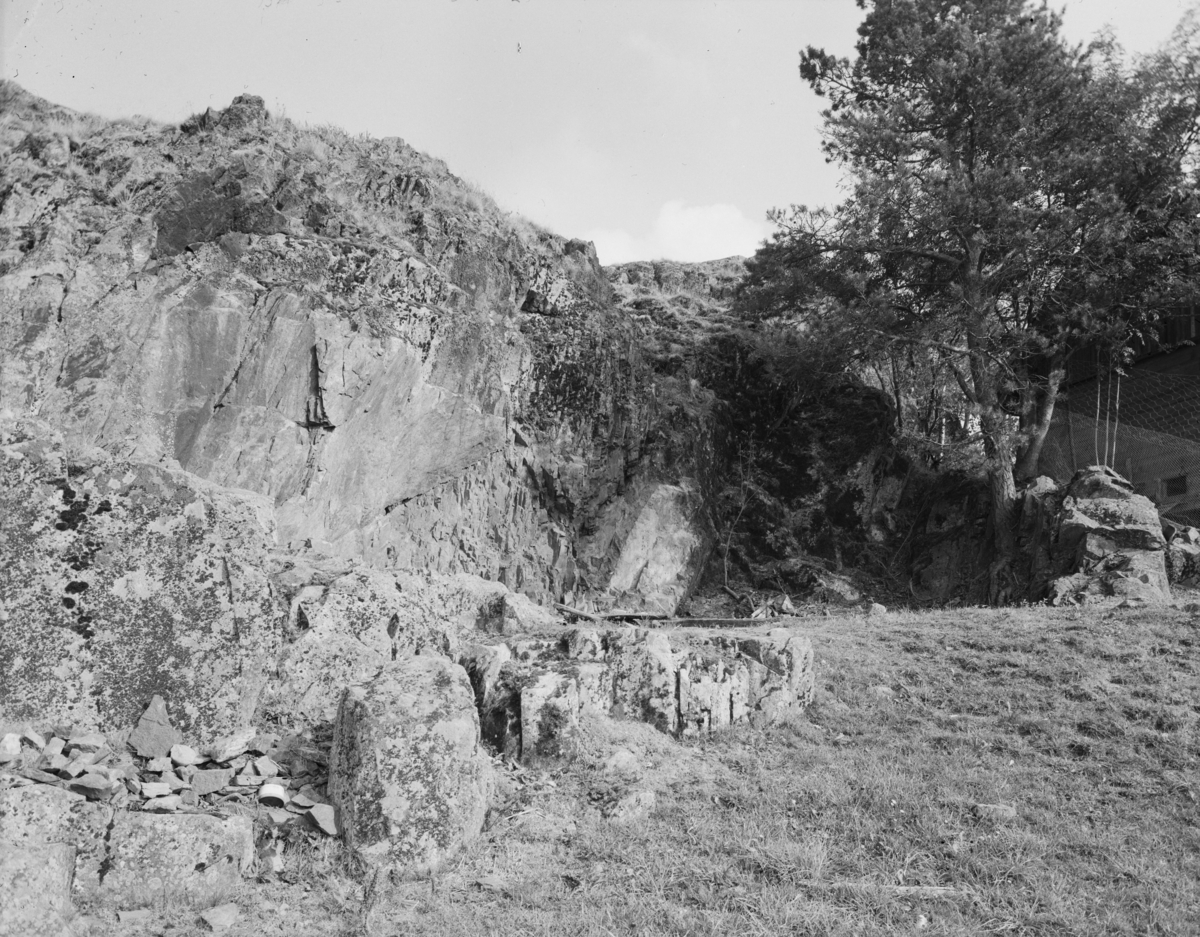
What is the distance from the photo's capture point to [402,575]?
913 cm

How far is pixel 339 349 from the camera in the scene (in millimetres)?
15547

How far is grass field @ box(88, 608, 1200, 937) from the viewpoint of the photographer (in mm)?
4895

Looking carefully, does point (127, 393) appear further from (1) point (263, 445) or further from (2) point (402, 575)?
(2) point (402, 575)

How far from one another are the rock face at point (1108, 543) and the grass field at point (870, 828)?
215 inches

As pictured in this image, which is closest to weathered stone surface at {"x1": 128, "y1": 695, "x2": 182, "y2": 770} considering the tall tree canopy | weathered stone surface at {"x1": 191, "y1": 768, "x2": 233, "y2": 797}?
weathered stone surface at {"x1": 191, "y1": 768, "x2": 233, "y2": 797}

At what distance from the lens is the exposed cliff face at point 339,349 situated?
1463 centimetres

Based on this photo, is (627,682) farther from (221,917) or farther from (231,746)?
(221,917)

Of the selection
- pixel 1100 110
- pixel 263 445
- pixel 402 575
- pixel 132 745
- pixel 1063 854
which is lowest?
pixel 1063 854

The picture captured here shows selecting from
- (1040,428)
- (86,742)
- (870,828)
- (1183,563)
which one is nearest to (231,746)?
(86,742)

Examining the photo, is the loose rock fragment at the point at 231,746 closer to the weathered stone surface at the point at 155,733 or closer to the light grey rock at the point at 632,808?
the weathered stone surface at the point at 155,733

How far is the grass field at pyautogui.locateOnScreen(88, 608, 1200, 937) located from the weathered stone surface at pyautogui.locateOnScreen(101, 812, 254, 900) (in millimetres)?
254

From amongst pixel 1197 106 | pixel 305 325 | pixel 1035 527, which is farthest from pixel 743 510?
pixel 1197 106

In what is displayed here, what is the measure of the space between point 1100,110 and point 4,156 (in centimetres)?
2265

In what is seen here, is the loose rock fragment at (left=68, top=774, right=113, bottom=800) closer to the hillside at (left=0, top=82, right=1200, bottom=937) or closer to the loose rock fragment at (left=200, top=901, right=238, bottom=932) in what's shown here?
the hillside at (left=0, top=82, right=1200, bottom=937)
